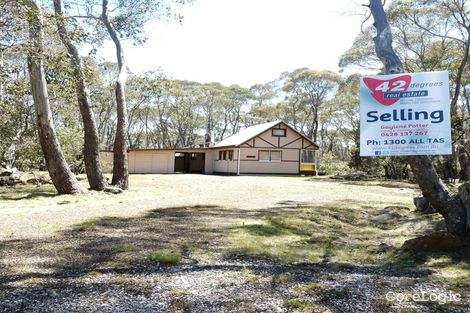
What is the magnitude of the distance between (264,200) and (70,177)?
5.57 meters

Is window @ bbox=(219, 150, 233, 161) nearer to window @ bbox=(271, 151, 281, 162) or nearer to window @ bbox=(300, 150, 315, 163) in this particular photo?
window @ bbox=(271, 151, 281, 162)

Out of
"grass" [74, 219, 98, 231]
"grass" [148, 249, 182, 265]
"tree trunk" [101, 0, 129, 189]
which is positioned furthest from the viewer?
"tree trunk" [101, 0, 129, 189]

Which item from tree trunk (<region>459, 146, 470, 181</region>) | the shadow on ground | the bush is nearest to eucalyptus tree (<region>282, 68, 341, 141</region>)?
the bush

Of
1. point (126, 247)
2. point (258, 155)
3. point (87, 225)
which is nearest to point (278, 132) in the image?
point (258, 155)

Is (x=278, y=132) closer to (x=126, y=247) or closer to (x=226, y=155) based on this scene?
(x=226, y=155)

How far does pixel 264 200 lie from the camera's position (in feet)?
34.7

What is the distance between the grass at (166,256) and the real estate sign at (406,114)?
2.92 meters

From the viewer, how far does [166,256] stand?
14.4 ft

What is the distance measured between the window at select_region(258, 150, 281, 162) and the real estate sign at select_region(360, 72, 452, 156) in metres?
23.1

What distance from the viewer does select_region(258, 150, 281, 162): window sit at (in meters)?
28.5

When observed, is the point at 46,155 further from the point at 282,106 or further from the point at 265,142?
the point at 282,106

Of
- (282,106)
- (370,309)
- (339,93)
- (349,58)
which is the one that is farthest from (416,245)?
(282,106)

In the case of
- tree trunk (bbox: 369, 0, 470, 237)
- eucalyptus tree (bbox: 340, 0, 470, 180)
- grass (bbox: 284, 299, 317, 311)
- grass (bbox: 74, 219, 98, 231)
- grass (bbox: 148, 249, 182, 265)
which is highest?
eucalyptus tree (bbox: 340, 0, 470, 180)

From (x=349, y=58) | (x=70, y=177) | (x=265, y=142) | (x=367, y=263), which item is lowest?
(x=367, y=263)
